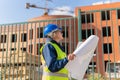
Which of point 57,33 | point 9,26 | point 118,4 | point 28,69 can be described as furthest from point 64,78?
point 118,4

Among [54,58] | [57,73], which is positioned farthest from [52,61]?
[57,73]

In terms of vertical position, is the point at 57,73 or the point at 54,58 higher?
the point at 54,58

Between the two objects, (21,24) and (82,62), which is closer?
(82,62)

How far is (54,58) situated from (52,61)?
4cm

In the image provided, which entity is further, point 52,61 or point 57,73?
point 57,73

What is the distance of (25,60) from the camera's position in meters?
7.62

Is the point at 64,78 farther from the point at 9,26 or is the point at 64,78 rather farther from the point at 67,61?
the point at 9,26

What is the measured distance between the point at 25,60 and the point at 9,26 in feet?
3.38

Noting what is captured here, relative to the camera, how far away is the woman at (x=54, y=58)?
328 centimetres

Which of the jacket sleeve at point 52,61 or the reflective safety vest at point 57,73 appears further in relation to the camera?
the reflective safety vest at point 57,73

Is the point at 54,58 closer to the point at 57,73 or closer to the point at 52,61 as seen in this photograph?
the point at 52,61

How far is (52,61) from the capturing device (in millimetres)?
3270

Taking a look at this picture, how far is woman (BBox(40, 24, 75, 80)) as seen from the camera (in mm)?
3281

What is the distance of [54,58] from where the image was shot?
129 inches
